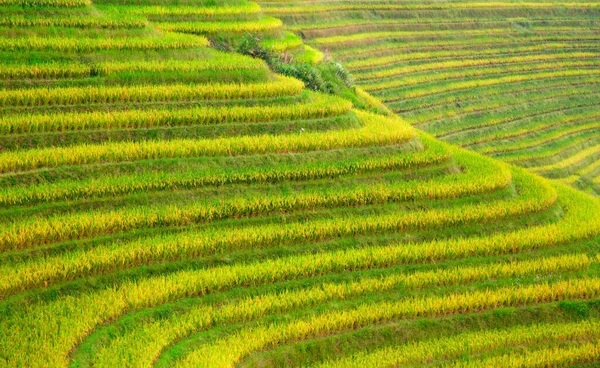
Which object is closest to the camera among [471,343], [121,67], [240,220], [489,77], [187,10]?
[471,343]

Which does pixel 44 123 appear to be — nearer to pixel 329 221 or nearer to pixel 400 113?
pixel 329 221

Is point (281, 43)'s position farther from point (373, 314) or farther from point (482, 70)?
point (482, 70)

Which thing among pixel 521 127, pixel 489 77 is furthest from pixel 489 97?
pixel 521 127

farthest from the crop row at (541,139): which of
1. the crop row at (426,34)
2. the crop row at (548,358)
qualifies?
the crop row at (548,358)

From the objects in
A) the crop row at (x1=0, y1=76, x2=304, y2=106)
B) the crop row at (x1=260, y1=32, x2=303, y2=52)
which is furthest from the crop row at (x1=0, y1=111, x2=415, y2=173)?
the crop row at (x1=260, y1=32, x2=303, y2=52)

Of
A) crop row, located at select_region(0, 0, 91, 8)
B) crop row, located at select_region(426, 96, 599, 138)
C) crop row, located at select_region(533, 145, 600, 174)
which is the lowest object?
crop row, located at select_region(533, 145, 600, 174)

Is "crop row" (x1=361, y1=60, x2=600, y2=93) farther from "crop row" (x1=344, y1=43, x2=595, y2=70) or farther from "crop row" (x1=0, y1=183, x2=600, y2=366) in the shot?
"crop row" (x1=0, y1=183, x2=600, y2=366)
